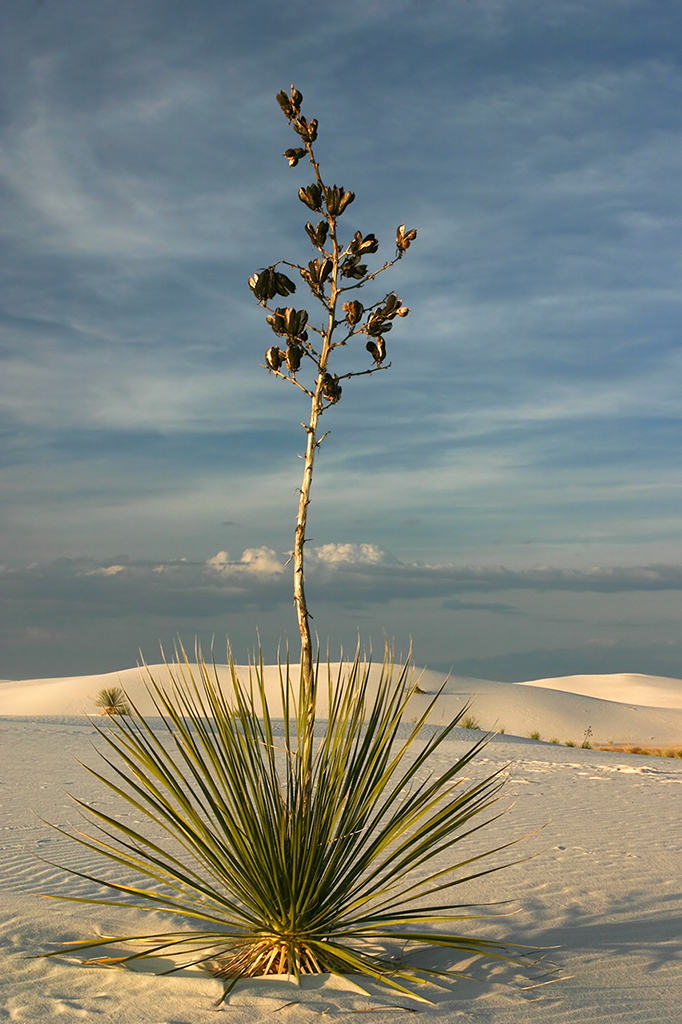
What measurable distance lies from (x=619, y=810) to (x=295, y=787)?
252 inches

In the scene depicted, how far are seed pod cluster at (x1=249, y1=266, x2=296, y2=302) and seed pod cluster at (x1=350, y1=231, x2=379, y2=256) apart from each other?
455mm

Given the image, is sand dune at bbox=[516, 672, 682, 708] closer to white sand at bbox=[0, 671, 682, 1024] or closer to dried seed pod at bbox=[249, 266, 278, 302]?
white sand at bbox=[0, 671, 682, 1024]

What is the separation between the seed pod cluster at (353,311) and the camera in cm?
413

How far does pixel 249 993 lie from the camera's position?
3512 millimetres

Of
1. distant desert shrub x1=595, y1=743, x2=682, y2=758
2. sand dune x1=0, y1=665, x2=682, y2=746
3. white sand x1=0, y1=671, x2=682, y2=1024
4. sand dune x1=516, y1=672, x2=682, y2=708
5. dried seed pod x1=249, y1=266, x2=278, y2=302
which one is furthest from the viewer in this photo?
sand dune x1=516, y1=672, x2=682, y2=708

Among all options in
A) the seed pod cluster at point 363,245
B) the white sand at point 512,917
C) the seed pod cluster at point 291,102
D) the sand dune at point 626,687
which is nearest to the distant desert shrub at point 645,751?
the white sand at point 512,917

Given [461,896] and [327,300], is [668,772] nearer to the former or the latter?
[461,896]

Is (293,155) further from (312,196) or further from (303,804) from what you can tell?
(303,804)

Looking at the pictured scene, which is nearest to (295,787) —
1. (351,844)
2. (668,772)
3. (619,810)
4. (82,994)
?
(351,844)

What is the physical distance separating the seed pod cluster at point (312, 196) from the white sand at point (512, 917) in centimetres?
362

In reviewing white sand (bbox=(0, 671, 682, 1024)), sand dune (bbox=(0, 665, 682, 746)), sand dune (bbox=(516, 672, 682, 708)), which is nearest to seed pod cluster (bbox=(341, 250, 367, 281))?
white sand (bbox=(0, 671, 682, 1024))

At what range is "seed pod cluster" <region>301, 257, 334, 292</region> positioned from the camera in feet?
13.6

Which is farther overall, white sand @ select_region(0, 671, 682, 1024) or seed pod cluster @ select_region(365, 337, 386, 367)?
seed pod cluster @ select_region(365, 337, 386, 367)

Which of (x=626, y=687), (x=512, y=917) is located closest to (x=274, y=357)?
(x=512, y=917)
